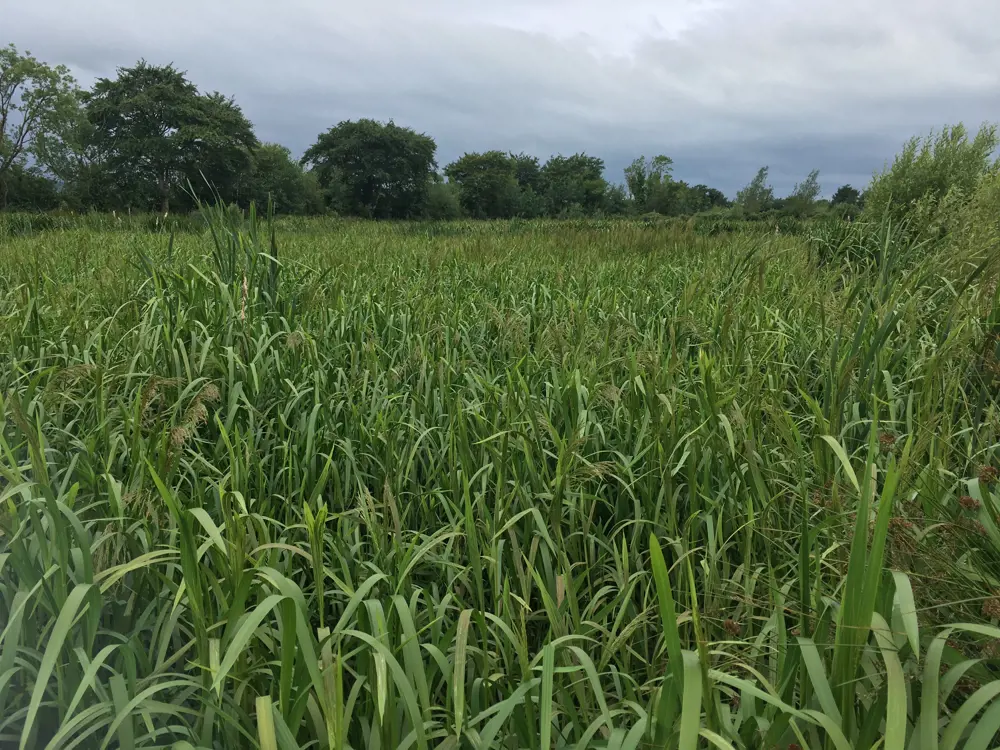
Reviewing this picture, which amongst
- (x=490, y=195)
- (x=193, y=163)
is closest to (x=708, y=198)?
(x=490, y=195)

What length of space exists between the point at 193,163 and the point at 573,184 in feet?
139

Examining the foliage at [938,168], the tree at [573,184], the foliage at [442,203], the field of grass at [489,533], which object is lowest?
the field of grass at [489,533]

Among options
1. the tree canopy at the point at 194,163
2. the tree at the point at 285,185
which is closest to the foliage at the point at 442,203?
the tree canopy at the point at 194,163

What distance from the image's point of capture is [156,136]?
3447 cm

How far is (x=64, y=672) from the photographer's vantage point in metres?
1.21

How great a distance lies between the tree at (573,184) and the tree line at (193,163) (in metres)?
8.91

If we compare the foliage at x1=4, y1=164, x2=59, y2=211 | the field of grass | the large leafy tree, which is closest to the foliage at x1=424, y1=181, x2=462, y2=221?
the large leafy tree

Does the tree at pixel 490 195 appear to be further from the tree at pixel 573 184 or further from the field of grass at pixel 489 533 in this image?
the field of grass at pixel 489 533

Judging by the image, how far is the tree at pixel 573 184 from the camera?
61369 mm

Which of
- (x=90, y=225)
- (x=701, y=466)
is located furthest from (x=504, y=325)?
(x=90, y=225)

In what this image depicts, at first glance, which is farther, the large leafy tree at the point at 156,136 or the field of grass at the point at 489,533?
the large leafy tree at the point at 156,136

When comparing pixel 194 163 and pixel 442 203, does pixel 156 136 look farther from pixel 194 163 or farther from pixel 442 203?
pixel 442 203

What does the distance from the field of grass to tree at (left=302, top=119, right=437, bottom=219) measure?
44376 millimetres

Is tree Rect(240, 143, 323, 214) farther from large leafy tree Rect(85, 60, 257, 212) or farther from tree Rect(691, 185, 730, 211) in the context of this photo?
tree Rect(691, 185, 730, 211)
